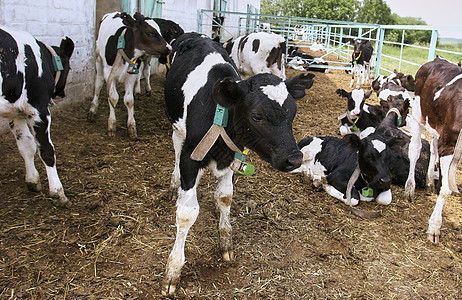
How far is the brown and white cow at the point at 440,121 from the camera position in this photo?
3.98m

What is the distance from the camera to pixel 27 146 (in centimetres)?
418

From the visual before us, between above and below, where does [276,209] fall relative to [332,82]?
below

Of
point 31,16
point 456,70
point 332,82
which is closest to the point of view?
point 456,70

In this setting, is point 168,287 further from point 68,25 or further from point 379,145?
point 68,25

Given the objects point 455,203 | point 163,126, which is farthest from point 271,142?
point 163,126

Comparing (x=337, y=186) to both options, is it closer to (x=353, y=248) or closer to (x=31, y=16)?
(x=353, y=248)

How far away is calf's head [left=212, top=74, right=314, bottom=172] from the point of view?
8.66 ft

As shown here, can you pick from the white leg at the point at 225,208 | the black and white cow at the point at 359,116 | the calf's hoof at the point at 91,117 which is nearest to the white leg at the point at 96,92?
the calf's hoof at the point at 91,117

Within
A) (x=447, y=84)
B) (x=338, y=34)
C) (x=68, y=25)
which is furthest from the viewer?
(x=338, y=34)

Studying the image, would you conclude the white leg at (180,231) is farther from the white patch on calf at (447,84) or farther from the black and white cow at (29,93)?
the white patch on calf at (447,84)

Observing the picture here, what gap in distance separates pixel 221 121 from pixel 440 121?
294 cm

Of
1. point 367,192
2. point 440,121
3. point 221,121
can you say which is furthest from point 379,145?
point 221,121

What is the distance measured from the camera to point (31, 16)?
573 centimetres

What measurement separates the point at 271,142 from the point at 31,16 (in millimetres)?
4775
